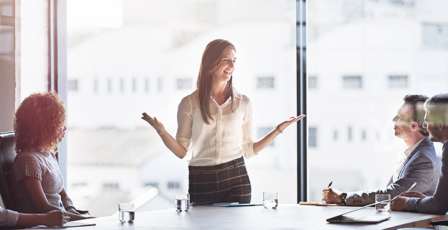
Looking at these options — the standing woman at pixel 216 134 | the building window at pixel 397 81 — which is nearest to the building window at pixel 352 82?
the building window at pixel 397 81

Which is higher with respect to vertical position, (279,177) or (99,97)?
(99,97)

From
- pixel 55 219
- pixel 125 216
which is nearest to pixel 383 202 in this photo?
pixel 125 216

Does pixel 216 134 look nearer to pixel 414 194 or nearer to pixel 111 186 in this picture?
pixel 414 194

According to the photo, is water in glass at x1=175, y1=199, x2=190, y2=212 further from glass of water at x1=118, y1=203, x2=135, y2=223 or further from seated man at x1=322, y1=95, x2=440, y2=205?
seated man at x1=322, y1=95, x2=440, y2=205

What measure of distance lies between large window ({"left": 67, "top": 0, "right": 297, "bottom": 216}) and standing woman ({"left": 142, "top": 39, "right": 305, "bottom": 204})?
869mm

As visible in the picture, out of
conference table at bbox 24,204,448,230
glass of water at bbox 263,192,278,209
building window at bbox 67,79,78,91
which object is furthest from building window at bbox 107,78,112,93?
glass of water at bbox 263,192,278,209

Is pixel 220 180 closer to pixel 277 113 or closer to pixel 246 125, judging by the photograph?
pixel 246 125

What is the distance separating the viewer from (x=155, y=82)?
3791mm

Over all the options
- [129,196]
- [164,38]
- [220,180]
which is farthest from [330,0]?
[129,196]

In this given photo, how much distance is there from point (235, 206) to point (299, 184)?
150 cm

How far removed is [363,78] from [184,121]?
5.54ft

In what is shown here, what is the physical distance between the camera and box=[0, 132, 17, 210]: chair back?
2252 millimetres

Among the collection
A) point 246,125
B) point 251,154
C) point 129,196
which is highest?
point 246,125

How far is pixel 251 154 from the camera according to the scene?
9.54 ft
